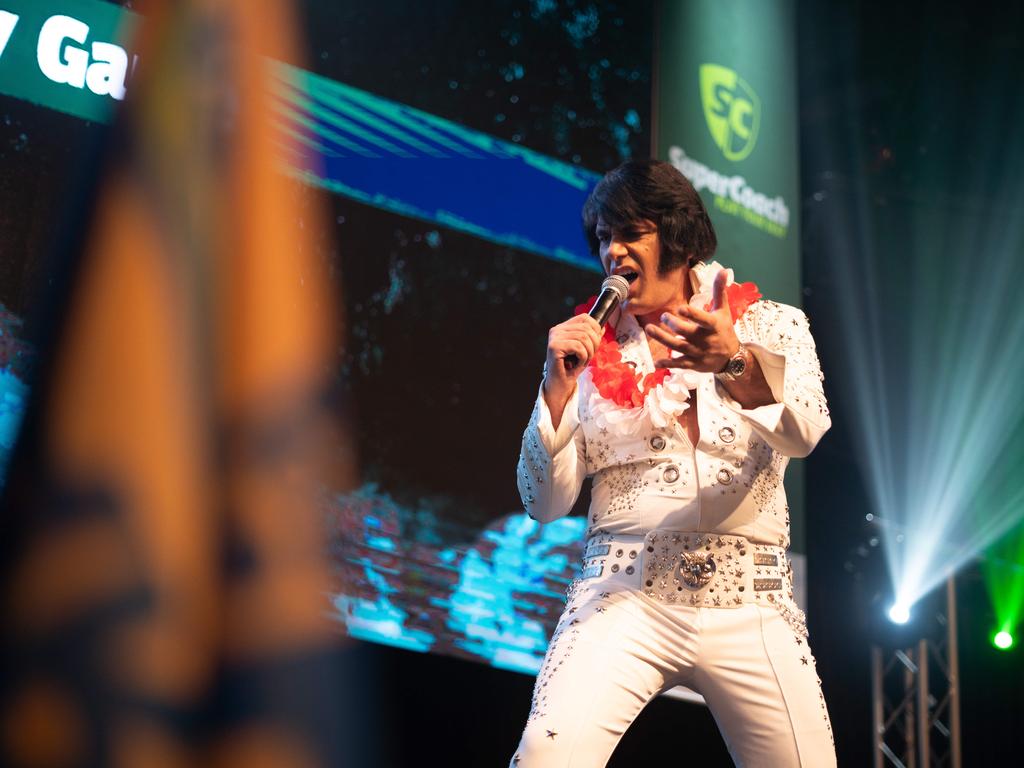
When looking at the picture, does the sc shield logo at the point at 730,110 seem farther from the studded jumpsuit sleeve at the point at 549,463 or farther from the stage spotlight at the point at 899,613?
the studded jumpsuit sleeve at the point at 549,463

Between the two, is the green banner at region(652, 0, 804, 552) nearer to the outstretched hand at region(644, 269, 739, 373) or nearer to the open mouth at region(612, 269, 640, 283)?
the open mouth at region(612, 269, 640, 283)

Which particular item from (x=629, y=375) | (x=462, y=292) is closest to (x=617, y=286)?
(x=629, y=375)

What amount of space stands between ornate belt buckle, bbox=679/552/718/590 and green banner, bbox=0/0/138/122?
1.87 metres

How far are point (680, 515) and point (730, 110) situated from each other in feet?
9.74

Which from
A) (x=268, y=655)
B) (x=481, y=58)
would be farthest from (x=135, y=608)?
(x=481, y=58)

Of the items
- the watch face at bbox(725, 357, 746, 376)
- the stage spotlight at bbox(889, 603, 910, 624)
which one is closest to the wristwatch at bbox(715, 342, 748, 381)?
the watch face at bbox(725, 357, 746, 376)

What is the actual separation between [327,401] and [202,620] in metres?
0.66

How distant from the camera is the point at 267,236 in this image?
3.29m

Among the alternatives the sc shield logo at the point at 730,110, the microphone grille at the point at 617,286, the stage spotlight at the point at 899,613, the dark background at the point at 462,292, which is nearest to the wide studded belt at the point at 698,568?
the microphone grille at the point at 617,286

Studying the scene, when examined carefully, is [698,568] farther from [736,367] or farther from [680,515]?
[736,367]

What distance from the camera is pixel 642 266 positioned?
236 centimetres

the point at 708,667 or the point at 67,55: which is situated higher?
the point at 67,55

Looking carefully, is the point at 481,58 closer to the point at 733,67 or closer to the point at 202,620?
the point at 733,67

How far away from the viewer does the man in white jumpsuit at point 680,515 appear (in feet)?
6.60
